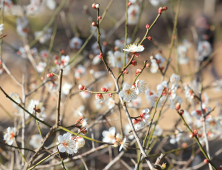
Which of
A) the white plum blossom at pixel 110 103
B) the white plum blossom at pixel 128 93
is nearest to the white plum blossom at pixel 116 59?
the white plum blossom at pixel 110 103

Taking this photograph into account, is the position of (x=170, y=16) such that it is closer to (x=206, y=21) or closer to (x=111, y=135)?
(x=206, y=21)

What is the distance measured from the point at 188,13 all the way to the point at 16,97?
6.81 meters

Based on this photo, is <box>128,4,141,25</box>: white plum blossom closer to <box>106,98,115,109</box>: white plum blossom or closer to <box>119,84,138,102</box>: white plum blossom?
<box>106,98,115,109</box>: white plum blossom

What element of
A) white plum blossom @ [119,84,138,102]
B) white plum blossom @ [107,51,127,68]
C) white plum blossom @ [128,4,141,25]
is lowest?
white plum blossom @ [119,84,138,102]

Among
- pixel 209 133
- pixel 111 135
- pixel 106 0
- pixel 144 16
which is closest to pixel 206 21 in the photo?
pixel 144 16

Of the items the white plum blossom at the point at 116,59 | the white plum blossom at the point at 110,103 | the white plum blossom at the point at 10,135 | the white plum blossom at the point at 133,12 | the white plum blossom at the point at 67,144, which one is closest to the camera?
the white plum blossom at the point at 67,144

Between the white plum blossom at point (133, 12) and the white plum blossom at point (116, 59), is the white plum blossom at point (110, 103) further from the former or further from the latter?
the white plum blossom at point (133, 12)

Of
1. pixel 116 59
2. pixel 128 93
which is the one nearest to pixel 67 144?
pixel 128 93

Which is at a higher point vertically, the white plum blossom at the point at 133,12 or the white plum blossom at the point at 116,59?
the white plum blossom at the point at 133,12

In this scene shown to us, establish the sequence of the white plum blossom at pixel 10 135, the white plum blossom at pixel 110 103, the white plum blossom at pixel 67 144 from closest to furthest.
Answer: the white plum blossom at pixel 67 144
the white plum blossom at pixel 10 135
the white plum blossom at pixel 110 103

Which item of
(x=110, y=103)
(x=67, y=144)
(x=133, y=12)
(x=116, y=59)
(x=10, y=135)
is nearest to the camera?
(x=67, y=144)

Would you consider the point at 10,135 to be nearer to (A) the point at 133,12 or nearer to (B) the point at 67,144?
A: (B) the point at 67,144

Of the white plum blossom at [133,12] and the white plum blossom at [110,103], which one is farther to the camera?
the white plum blossom at [133,12]

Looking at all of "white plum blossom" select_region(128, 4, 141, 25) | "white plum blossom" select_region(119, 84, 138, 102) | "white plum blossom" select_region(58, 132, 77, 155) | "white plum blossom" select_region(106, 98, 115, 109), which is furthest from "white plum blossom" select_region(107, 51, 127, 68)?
"white plum blossom" select_region(128, 4, 141, 25)
